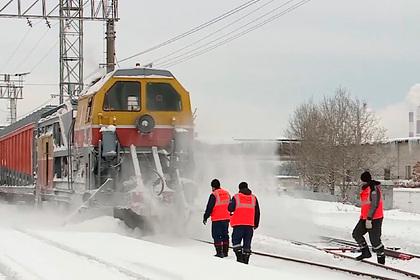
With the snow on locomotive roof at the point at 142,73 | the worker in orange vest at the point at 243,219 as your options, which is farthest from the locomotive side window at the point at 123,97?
the worker in orange vest at the point at 243,219

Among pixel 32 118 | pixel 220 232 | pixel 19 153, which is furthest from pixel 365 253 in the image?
pixel 19 153

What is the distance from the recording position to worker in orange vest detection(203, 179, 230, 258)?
1391cm

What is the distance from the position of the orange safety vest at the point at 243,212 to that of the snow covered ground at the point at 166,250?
32.5 inches

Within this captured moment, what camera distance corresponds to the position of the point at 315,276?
1191 centimetres

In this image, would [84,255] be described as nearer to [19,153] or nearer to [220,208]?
[220,208]

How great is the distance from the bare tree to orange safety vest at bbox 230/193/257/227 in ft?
104

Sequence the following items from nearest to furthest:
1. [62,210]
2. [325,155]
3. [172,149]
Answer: [172,149]
[62,210]
[325,155]

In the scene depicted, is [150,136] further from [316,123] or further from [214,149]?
[316,123]

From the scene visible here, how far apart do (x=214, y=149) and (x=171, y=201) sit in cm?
295

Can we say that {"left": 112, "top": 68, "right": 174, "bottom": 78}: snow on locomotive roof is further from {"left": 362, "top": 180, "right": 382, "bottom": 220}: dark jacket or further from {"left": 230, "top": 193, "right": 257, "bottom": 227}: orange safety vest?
{"left": 362, "top": 180, "right": 382, "bottom": 220}: dark jacket

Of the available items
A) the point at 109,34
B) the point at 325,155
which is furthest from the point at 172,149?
the point at 325,155

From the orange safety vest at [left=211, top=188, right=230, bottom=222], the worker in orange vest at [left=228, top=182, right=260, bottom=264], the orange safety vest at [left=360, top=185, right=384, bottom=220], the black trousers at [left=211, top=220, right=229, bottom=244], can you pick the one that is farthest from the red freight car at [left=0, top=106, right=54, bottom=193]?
the orange safety vest at [left=360, top=185, right=384, bottom=220]

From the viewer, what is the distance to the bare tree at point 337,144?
149 ft

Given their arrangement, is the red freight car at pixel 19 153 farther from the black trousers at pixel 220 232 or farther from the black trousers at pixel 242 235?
the black trousers at pixel 242 235
